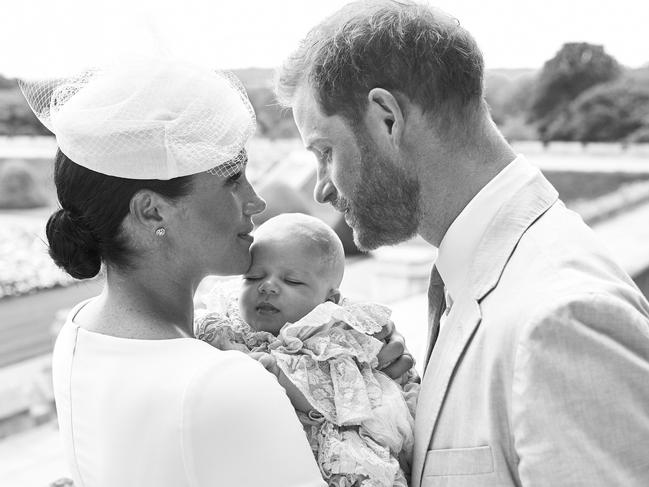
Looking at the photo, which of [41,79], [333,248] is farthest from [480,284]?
[41,79]

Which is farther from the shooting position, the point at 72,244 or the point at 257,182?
the point at 257,182

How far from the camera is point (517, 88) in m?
26.1

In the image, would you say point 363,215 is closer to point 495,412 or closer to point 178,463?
point 495,412

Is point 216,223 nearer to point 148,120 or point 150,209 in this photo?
point 150,209

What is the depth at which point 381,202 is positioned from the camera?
1.61 metres

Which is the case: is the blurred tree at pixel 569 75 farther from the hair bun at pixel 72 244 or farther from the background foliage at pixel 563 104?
the hair bun at pixel 72 244

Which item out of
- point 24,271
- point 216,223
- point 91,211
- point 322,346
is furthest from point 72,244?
point 24,271

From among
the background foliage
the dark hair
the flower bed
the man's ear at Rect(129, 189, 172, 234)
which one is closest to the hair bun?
the dark hair

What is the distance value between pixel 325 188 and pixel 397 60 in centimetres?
34

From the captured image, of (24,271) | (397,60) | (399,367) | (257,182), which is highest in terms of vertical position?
(397,60)

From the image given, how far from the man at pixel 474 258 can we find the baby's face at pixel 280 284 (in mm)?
147

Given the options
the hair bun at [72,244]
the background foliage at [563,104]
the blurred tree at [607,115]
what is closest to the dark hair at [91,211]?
the hair bun at [72,244]

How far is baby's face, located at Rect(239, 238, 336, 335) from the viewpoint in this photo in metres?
1.71

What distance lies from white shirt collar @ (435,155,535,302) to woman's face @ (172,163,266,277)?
0.40 metres
